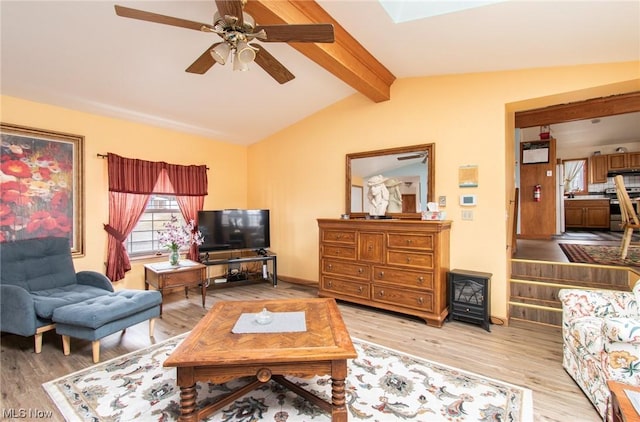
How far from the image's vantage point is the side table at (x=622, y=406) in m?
Result: 1.04

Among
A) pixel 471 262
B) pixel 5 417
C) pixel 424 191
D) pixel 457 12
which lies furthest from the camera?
pixel 424 191

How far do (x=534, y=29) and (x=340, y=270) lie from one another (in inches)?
121

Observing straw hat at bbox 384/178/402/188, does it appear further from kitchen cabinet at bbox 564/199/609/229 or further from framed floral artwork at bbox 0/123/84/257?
kitchen cabinet at bbox 564/199/609/229

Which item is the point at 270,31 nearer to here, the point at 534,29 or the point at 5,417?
the point at 534,29

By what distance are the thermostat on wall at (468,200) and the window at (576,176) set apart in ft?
20.8

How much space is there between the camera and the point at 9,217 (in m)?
3.04

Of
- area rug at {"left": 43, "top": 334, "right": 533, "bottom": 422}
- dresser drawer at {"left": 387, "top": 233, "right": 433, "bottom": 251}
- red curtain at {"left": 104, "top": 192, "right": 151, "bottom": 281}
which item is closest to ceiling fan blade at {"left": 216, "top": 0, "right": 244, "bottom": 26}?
area rug at {"left": 43, "top": 334, "right": 533, "bottom": 422}

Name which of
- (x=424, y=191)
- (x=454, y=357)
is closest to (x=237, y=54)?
(x=424, y=191)

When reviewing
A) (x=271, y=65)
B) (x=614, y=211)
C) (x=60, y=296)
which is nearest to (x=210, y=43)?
(x=271, y=65)

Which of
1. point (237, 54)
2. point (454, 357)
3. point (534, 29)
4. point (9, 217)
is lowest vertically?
point (454, 357)

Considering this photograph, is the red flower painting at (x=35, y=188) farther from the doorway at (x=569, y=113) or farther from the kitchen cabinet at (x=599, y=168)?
the kitchen cabinet at (x=599, y=168)

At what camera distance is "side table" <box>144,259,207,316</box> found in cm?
341

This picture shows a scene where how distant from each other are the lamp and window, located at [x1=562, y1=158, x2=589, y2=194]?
29.4 ft

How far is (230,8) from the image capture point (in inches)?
61.6
